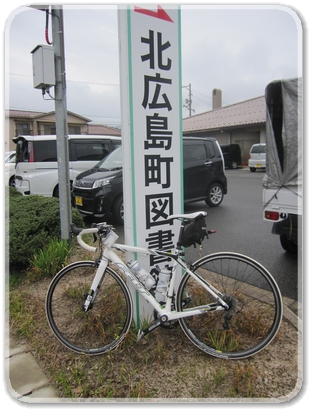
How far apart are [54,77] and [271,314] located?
3716mm

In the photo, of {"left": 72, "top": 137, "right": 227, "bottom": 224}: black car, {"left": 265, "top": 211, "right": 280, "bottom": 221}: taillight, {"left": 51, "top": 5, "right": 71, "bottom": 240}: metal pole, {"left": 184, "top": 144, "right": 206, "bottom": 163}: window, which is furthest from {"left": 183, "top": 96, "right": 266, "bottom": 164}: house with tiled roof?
{"left": 51, "top": 5, "right": 71, "bottom": 240}: metal pole

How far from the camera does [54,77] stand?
4.00 meters

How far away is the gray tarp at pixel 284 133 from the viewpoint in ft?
11.4

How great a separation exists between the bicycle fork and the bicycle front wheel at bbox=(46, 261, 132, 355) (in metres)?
0.02

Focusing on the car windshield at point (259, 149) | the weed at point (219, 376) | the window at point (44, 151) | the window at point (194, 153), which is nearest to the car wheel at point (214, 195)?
the window at point (194, 153)

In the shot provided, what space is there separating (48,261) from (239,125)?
17.9 metres

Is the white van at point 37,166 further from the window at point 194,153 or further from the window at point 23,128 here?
the window at point 23,128

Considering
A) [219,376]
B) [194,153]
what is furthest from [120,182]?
[219,376]

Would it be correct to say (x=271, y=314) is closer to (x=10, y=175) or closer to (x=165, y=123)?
(x=165, y=123)

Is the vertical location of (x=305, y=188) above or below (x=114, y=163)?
below

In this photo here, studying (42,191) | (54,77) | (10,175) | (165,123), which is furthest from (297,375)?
(10,175)

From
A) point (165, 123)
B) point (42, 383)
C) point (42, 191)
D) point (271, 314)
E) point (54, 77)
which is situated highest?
point (54, 77)

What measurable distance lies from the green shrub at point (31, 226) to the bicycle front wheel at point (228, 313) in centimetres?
219

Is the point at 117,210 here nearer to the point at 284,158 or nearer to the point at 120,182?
the point at 120,182
